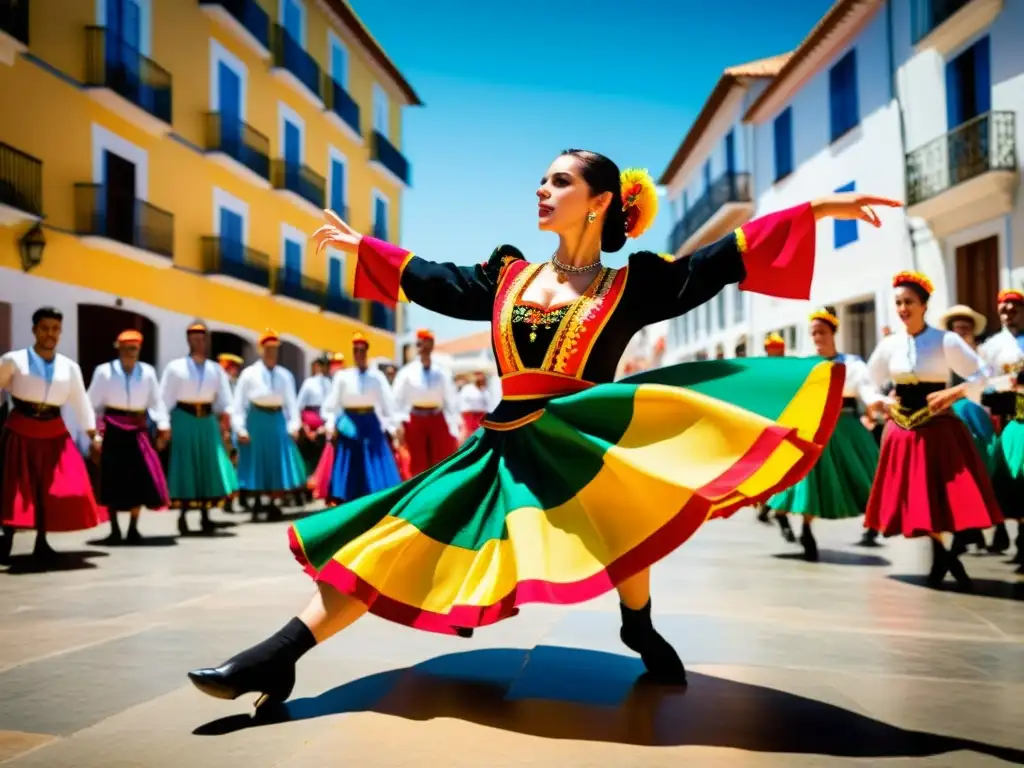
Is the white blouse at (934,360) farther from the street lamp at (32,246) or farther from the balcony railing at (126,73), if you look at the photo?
the balcony railing at (126,73)

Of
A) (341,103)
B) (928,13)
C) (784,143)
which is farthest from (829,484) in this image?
(341,103)

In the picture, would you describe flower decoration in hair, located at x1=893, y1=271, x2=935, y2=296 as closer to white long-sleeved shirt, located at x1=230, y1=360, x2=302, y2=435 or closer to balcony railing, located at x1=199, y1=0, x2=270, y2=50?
white long-sleeved shirt, located at x1=230, y1=360, x2=302, y2=435

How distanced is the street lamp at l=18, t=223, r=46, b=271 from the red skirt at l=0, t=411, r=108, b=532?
26.3 ft

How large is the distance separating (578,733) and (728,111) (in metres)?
27.4

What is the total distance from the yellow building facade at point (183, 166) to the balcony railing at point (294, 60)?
48mm

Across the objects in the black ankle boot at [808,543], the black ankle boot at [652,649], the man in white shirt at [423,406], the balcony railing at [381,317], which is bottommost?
the black ankle boot at [808,543]

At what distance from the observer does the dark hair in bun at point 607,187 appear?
11.8 ft

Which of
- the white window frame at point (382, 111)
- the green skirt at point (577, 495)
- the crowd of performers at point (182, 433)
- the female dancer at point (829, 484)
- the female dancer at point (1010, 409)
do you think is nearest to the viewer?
the green skirt at point (577, 495)

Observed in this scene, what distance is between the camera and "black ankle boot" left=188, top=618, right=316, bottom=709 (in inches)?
115

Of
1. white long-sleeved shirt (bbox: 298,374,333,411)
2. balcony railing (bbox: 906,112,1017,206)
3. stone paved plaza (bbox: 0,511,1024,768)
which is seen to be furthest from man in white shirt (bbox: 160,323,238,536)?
balcony railing (bbox: 906,112,1017,206)

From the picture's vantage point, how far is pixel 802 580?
6.15 m

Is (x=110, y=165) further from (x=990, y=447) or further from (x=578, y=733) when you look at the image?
(x=578, y=733)

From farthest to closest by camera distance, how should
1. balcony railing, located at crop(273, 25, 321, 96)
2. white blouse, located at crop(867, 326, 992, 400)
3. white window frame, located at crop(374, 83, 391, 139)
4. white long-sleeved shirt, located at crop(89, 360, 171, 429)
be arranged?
1. white window frame, located at crop(374, 83, 391, 139)
2. balcony railing, located at crop(273, 25, 321, 96)
3. white long-sleeved shirt, located at crop(89, 360, 171, 429)
4. white blouse, located at crop(867, 326, 992, 400)

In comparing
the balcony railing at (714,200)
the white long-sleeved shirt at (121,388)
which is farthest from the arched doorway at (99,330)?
the balcony railing at (714,200)
